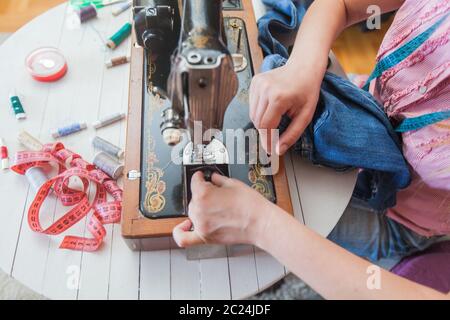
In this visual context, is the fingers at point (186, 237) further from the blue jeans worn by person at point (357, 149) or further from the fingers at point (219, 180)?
the blue jeans worn by person at point (357, 149)

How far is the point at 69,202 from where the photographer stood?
3.14ft

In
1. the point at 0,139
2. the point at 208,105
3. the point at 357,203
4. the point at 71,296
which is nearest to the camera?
the point at 208,105

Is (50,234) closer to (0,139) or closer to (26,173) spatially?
(26,173)

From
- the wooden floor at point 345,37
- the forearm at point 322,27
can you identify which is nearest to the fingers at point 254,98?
the forearm at point 322,27

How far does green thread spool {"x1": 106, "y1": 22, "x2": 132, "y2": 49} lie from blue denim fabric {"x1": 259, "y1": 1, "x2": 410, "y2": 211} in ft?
1.61

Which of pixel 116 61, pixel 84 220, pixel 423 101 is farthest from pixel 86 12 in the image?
pixel 423 101

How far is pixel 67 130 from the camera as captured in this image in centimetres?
107

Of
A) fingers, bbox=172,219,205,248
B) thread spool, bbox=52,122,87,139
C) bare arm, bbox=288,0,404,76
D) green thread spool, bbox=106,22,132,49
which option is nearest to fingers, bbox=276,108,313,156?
bare arm, bbox=288,0,404,76

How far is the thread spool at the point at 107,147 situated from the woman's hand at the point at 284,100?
369mm

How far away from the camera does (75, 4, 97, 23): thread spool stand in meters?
1.28

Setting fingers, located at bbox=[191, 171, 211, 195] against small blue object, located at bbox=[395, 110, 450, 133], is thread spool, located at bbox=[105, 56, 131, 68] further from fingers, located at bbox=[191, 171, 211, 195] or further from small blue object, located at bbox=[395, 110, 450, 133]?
small blue object, located at bbox=[395, 110, 450, 133]

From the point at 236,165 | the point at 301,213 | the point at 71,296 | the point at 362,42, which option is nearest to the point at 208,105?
the point at 236,165

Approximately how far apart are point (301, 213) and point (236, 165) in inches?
7.5

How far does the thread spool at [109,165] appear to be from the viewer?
3.23 feet
